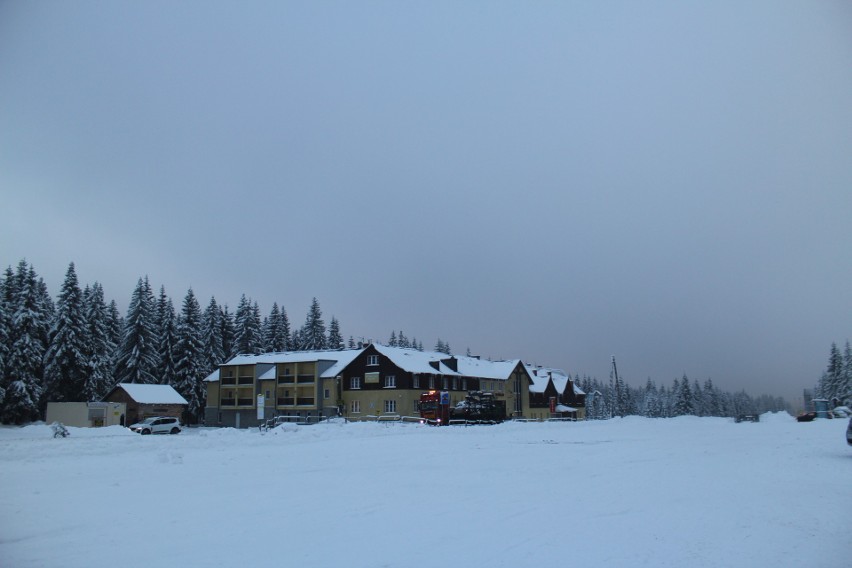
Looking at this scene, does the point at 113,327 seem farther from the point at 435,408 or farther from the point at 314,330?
the point at 435,408

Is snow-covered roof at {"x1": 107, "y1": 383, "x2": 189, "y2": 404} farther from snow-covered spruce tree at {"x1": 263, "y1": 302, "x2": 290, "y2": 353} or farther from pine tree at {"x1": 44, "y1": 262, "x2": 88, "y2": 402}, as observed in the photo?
snow-covered spruce tree at {"x1": 263, "y1": 302, "x2": 290, "y2": 353}

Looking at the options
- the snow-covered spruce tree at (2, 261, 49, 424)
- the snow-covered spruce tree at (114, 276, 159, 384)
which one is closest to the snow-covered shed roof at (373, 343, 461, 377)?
the snow-covered spruce tree at (114, 276, 159, 384)

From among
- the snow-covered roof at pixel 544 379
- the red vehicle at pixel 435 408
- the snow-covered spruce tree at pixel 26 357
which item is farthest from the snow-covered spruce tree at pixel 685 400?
the snow-covered spruce tree at pixel 26 357

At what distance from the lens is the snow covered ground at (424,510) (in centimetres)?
948

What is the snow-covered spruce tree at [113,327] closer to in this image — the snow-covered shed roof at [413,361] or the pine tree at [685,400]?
the snow-covered shed roof at [413,361]

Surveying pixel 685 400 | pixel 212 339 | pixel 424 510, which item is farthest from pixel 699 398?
pixel 424 510

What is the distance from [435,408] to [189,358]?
3638 centimetres

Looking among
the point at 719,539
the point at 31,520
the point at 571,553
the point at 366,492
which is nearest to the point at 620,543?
the point at 571,553

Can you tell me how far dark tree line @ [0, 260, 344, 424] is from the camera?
58.2 m

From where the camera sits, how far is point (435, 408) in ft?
182

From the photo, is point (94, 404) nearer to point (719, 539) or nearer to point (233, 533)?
point (233, 533)

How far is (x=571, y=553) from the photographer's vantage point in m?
9.48

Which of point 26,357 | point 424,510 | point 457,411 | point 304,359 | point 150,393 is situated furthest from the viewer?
point 304,359

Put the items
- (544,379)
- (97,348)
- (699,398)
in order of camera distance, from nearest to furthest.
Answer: (97,348), (544,379), (699,398)
